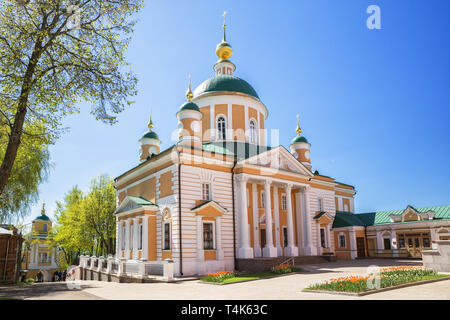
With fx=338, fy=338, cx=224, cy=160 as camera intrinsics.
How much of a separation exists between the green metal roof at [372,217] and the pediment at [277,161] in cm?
640

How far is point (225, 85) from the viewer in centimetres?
2703

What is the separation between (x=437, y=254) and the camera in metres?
14.9

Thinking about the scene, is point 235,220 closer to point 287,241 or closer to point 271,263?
point 271,263

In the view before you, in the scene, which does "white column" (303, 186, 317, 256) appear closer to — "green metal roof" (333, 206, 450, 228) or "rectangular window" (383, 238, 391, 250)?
"green metal roof" (333, 206, 450, 228)

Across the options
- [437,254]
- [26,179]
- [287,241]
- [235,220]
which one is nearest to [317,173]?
[287,241]

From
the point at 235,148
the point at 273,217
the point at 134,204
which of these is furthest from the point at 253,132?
the point at 134,204

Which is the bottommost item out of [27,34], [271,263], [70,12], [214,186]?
[271,263]

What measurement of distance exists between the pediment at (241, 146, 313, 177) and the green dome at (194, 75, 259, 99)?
237 inches

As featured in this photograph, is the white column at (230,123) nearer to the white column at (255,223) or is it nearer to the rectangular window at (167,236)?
the white column at (255,223)

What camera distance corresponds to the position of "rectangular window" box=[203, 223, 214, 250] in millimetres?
20125

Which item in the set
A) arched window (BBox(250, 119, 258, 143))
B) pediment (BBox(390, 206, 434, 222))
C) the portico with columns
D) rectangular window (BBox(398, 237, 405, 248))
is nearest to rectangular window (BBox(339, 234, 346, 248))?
the portico with columns

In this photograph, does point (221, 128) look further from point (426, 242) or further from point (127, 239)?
point (426, 242)
